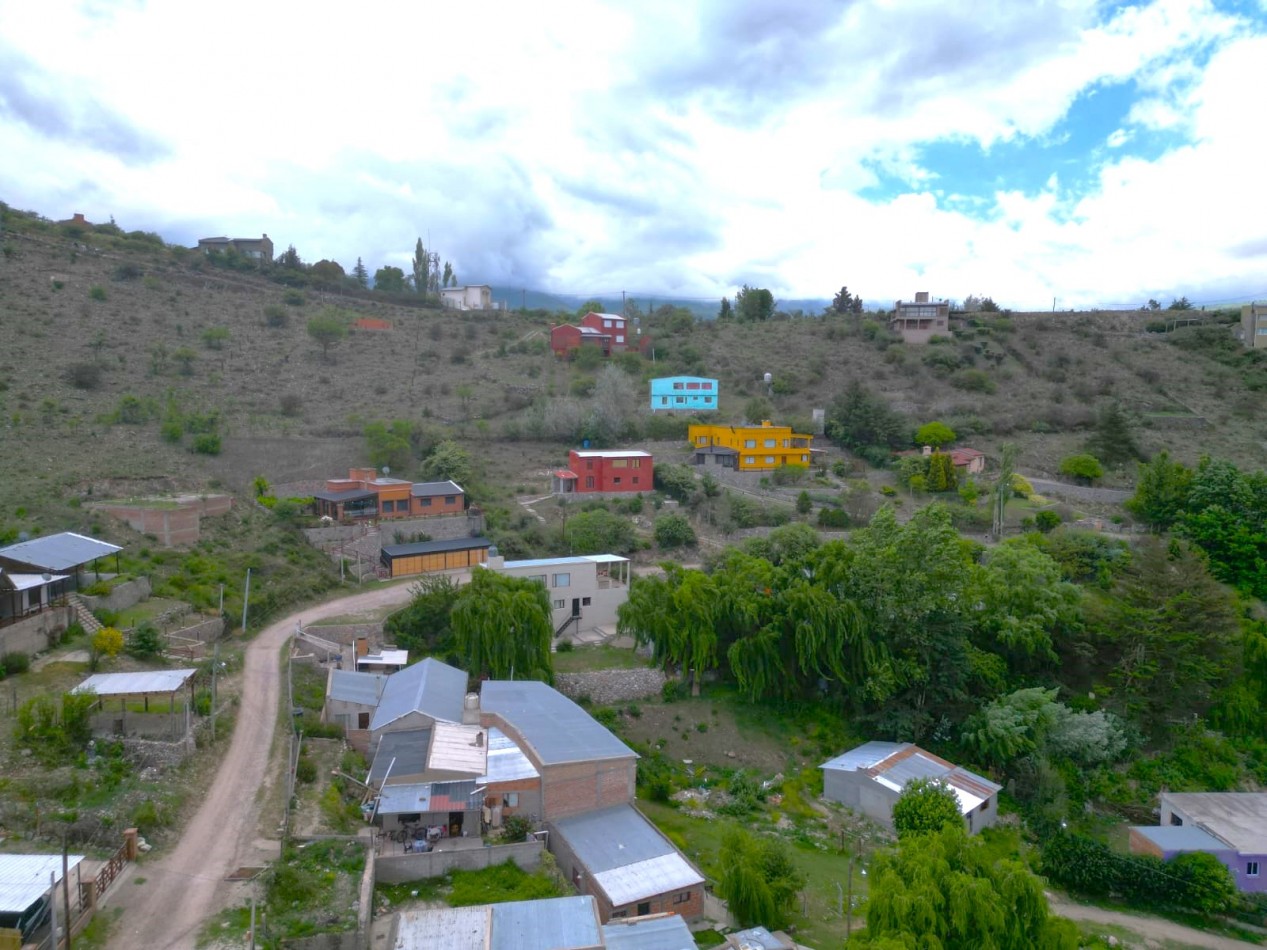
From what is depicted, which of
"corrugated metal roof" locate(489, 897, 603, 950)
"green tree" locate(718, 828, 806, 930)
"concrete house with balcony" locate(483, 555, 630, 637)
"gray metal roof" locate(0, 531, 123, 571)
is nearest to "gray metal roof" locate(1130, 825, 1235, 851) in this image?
"green tree" locate(718, 828, 806, 930)

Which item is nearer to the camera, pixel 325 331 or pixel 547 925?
pixel 547 925

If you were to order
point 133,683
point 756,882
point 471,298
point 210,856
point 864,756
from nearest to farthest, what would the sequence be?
point 210,856
point 756,882
point 133,683
point 864,756
point 471,298

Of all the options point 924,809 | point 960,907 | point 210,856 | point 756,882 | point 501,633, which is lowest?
point 924,809

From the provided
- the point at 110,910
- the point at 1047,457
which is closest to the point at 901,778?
the point at 110,910

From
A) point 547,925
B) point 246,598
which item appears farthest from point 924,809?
point 246,598

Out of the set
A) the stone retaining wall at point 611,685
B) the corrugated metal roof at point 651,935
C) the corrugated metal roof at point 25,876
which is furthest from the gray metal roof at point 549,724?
the corrugated metal roof at point 25,876

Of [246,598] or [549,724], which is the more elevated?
[246,598]

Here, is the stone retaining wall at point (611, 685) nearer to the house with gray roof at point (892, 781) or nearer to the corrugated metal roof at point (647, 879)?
the house with gray roof at point (892, 781)

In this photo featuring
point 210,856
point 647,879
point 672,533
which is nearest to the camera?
point 210,856

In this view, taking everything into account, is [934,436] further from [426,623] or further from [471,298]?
[471,298]
